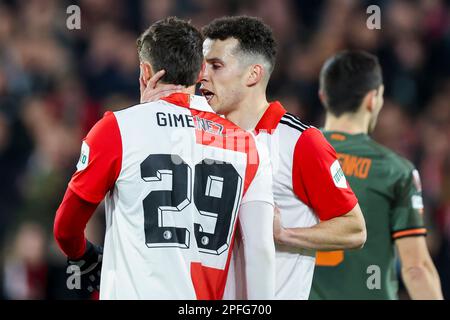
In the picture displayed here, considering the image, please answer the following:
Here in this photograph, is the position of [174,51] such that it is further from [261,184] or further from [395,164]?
[395,164]

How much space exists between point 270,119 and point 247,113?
0.12 meters

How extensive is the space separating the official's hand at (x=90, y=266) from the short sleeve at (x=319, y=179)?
Answer: 92 centimetres

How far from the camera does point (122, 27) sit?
984 centimetres

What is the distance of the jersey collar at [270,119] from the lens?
3.91 meters

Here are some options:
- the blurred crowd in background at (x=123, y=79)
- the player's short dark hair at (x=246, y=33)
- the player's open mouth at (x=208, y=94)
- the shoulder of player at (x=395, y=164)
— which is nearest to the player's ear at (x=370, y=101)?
the shoulder of player at (x=395, y=164)

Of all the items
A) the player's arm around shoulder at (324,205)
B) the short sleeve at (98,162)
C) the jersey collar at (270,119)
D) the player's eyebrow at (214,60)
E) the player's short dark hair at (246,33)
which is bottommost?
the player's arm around shoulder at (324,205)

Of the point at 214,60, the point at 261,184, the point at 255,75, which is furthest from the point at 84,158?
the point at 255,75

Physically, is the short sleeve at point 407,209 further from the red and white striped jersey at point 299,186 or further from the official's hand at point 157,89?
the official's hand at point 157,89

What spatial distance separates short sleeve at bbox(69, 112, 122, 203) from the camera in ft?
10.7

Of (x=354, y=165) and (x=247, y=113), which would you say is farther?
(x=354, y=165)

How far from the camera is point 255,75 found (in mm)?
4012

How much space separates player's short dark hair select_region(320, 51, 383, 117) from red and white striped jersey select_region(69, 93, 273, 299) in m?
1.66

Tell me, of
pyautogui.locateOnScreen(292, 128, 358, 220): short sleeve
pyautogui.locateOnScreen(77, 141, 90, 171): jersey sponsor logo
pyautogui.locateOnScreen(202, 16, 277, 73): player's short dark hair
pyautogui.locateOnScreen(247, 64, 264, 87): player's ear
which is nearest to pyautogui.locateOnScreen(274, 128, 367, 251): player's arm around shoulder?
Answer: pyautogui.locateOnScreen(292, 128, 358, 220): short sleeve
